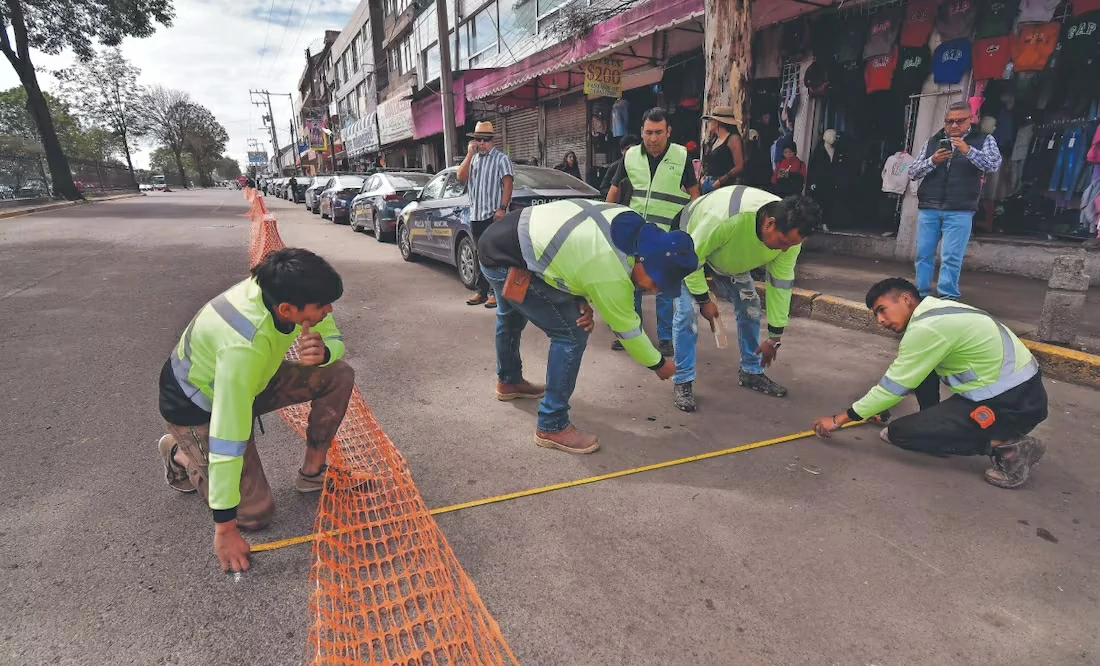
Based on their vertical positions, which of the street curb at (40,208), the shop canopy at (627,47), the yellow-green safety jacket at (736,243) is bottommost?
the street curb at (40,208)

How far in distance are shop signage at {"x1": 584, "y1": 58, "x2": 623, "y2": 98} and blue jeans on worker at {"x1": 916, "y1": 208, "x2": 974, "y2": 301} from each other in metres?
6.22

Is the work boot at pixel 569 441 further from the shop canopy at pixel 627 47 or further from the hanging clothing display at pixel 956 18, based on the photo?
the hanging clothing display at pixel 956 18

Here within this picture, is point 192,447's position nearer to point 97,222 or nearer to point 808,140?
point 808,140

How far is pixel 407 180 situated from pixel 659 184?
8.09 metres

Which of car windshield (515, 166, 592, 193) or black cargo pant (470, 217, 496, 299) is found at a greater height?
car windshield (515, 166, 592, 193)

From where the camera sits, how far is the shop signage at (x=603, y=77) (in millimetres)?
9875

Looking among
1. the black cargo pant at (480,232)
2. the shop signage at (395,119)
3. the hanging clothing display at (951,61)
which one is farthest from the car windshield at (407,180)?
the shop signage at (395,119)

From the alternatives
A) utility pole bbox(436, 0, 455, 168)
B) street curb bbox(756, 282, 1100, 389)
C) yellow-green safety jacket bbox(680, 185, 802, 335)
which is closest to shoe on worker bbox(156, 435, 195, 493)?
yellow-green safety jacket bbox(680, 185, 802, 335)

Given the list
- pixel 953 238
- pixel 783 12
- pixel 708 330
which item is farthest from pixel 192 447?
pixel 783 12

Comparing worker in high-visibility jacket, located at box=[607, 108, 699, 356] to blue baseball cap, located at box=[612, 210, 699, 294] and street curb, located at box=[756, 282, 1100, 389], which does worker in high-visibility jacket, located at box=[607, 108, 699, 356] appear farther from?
street curb, located at box=[756, 282, 1100, 389]

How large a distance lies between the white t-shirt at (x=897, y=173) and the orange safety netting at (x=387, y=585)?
293 inches

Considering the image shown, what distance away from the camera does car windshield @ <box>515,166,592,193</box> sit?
6.70m

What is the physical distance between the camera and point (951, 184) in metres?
4.96

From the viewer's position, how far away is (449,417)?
357 cm
